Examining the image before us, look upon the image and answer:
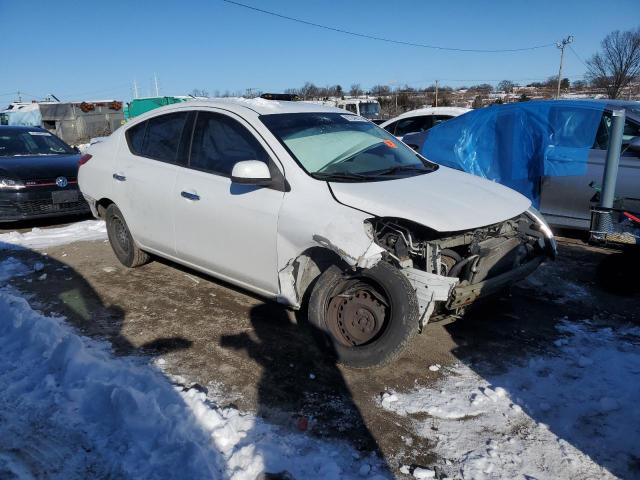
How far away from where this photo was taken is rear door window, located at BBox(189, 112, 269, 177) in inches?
151

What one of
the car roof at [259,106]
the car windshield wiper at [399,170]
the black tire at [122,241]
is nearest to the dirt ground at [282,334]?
the black tire at [122,241]

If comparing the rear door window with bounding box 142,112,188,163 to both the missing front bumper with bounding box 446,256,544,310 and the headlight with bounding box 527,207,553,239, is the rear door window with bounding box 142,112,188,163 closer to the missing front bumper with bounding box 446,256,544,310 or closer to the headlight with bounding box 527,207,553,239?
the missing front bumper with bounding box 446,256,544,310

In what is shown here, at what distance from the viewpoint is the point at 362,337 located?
3.38 metres

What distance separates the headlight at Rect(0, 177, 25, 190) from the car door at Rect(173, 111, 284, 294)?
4355mm

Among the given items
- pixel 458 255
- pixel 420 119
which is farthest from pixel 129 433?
pixel 420 119

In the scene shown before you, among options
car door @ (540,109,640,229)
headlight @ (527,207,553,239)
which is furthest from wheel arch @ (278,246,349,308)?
car door @ (540,109,640,229)

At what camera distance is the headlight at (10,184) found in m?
7.21

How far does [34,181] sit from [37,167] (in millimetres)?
325

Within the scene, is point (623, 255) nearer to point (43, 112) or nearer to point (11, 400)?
point (11, 400)

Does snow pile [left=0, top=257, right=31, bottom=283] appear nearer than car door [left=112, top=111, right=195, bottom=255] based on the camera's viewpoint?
No

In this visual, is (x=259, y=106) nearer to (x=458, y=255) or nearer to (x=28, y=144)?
(x=458, y=255)

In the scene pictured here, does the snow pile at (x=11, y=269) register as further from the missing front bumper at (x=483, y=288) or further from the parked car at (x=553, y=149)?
the parked car at (x=553, y=149)

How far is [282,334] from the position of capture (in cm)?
392

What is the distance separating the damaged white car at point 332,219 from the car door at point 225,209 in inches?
0.5
